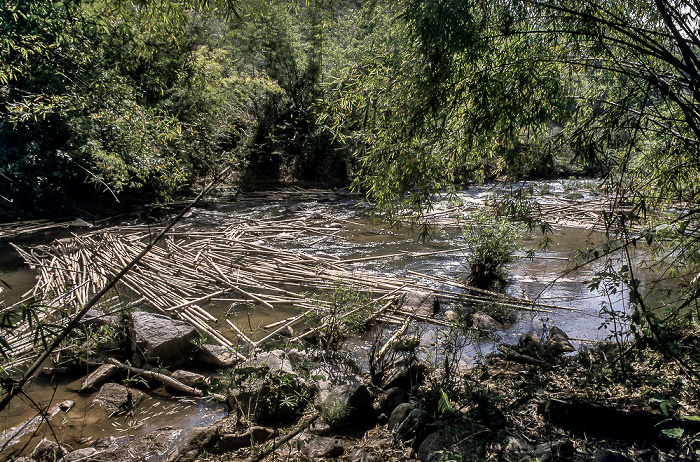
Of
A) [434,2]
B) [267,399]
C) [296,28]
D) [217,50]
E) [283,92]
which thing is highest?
[296,28]

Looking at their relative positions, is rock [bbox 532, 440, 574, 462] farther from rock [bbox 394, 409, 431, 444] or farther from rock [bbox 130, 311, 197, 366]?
rock [bbox 130, 311, 197, 366]

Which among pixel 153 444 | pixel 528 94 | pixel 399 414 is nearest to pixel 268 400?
pixel 153 444

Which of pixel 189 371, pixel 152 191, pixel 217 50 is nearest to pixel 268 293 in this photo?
pixel 189 371

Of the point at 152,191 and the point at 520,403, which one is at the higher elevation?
the point at 152,191

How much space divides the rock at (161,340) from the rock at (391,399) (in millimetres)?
2178

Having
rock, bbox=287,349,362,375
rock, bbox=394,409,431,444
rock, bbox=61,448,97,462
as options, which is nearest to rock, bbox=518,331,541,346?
rock, bbox=287,349,362,375

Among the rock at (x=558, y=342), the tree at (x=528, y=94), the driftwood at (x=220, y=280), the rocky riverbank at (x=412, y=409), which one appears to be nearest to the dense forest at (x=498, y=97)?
the tree at (x=528, y=94)

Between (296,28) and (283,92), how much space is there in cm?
239

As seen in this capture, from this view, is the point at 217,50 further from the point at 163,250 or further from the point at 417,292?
the point at 417,292

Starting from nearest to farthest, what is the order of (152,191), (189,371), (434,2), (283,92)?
(434,2), (189,371), (152,191), (283,92)

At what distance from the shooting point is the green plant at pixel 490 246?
646cm

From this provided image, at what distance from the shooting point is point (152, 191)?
1288 cm

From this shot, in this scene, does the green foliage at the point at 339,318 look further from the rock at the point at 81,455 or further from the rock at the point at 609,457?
the rock at the point at 609,457

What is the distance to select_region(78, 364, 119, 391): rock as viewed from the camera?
4223 millimetres
